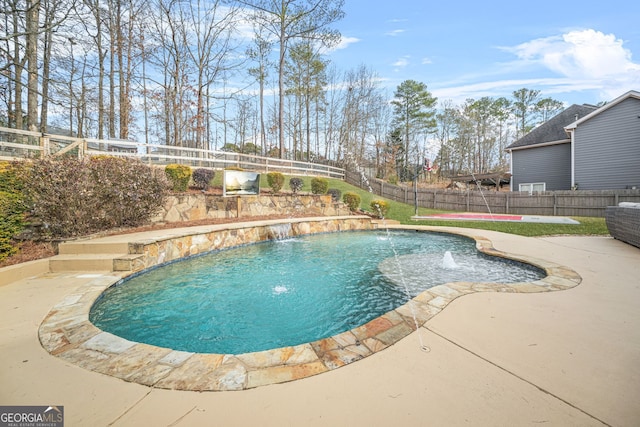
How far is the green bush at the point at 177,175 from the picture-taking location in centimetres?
835

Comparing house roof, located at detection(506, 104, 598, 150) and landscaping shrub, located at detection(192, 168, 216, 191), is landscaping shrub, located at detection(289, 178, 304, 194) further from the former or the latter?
house roof, located at detection(506, 104, 598, 150)

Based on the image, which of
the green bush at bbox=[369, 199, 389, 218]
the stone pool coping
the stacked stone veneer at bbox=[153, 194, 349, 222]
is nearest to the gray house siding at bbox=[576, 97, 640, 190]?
the green bush at bbox=[369, 199, 389, 218]

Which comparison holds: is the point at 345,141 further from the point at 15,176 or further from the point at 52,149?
the point at 15,176

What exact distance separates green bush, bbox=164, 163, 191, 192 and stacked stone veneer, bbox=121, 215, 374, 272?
103 inches

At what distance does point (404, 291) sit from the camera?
3492mm

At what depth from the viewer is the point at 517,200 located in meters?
14.1

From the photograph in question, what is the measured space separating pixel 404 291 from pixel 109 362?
313 cm

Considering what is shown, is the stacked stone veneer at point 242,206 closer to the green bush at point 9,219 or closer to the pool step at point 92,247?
the pool step at point 92,247

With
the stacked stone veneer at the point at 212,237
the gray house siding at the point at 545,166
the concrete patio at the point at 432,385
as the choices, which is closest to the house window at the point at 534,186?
the gray house siding at the point at 545,166

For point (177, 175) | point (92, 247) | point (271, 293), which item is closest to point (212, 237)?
point (92, 247)

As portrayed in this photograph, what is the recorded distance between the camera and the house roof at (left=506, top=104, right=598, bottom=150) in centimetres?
1545

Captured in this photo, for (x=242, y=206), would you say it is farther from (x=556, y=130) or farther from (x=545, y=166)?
(x=556, y=130)

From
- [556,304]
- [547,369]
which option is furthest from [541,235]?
[547,369]

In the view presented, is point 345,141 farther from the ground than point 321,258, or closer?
farther from the ground
